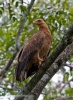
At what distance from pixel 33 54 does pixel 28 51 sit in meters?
0.11

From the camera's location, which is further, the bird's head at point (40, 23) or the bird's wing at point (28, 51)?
the bird's head at point (40, 23)

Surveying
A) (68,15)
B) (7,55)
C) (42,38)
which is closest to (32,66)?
(42,38)

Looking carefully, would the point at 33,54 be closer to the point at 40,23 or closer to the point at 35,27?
the point at 40,23

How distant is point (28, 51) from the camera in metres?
5.95

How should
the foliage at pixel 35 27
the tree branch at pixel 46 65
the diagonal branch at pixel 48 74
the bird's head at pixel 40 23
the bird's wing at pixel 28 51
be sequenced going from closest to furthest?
1. the tree branch at pixel 46 65
2. the diagonal branch at pixel 48 74
3. the bird's wing at pixel 28 51
4. the bird's head at pixel 40 23
5. the foliage at pixel 35 27

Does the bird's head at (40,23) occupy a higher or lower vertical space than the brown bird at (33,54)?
A: higher

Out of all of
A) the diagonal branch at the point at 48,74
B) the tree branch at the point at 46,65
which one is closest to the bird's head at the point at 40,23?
the diagonal branch at the point at 48,74

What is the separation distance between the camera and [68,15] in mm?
7059

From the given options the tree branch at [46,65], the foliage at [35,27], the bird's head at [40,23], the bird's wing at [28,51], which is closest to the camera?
the tree branch at [46,65]

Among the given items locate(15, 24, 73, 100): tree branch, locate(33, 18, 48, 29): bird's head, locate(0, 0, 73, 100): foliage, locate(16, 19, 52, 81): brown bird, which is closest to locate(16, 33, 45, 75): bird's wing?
locate(16, 19, 52, 81): brown bird

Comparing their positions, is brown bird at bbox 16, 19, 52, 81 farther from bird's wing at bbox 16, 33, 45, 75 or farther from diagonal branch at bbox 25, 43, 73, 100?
diagonal branch at bbox 25, 43, 73, 100

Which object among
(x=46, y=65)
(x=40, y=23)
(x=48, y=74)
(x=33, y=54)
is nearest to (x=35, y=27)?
(x=40, y=23)

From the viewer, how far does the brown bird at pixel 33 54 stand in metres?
5.68

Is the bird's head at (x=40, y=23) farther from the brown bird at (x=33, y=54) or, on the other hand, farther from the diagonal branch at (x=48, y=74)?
the diagonal branch at (x=48, y=74)
